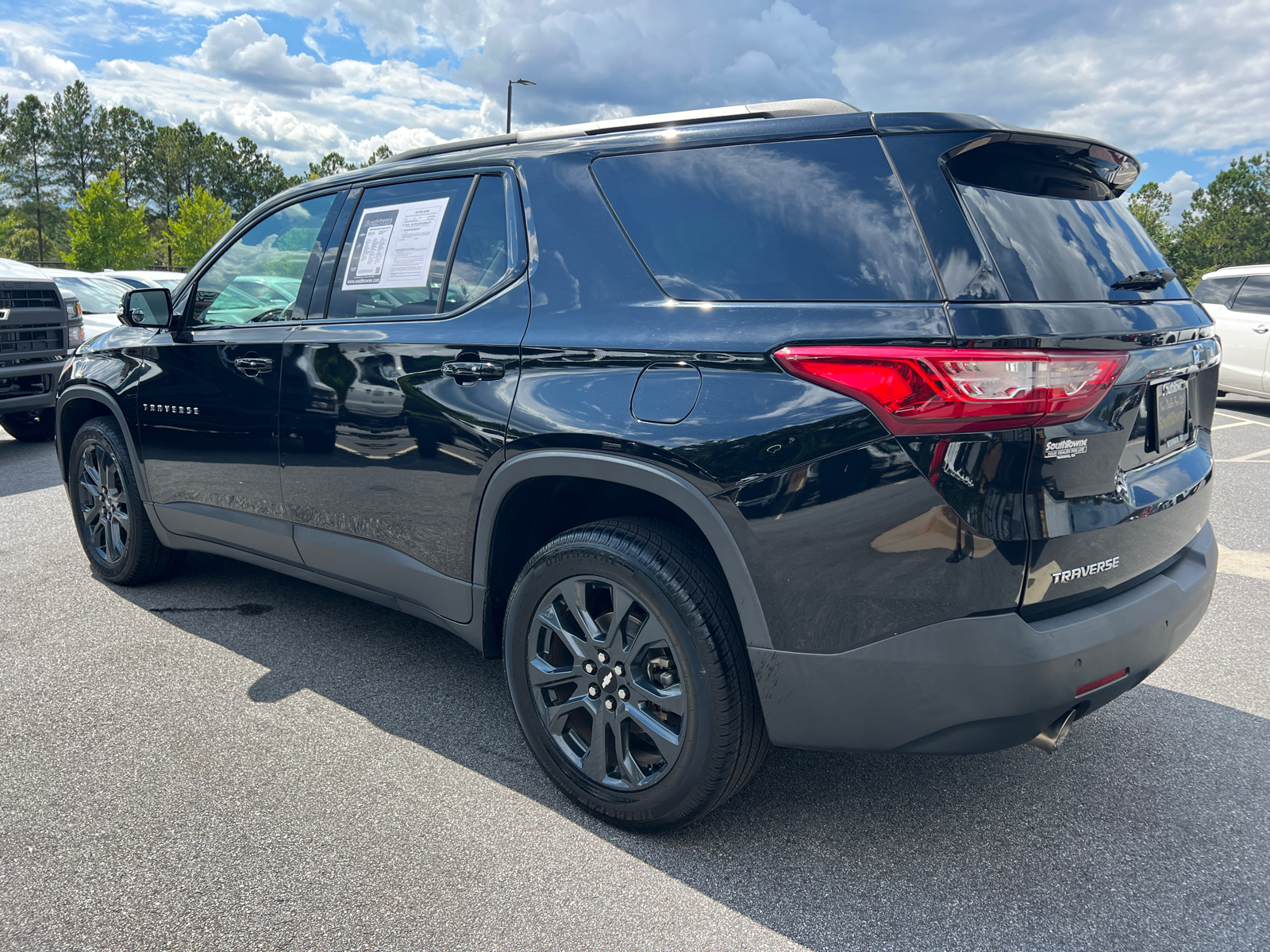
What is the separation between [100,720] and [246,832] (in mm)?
993

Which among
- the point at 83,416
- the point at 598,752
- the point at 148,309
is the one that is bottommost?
the point at 598,752

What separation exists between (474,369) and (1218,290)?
12.5m

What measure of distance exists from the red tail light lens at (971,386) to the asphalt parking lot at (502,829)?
1203mm

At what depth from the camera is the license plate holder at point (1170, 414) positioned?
7.28 feet

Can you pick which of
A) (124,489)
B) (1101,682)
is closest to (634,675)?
(1101,682)

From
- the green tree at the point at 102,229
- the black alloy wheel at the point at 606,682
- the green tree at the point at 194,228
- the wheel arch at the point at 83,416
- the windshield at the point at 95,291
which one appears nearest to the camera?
the black alloy wheel at the point at 606,682

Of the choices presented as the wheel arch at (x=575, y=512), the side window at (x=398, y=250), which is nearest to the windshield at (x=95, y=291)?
the side window at (x=398, y=250)

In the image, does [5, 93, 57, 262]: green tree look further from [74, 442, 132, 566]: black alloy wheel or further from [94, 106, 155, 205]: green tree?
[74, 442, 132, 566]: black alloy wheel

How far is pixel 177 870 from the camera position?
2309 mm

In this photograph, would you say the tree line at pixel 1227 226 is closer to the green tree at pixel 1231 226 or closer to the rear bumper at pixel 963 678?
the green tree at pixel 1231 226

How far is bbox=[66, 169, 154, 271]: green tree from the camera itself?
4081 cm

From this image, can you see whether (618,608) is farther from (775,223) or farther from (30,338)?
(30,338)

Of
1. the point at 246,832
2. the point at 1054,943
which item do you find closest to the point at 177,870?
the point at 246,832

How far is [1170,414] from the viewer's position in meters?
2.31
